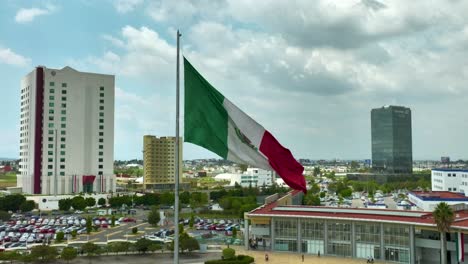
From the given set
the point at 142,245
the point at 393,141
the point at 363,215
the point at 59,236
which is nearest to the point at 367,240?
the point at 363,215

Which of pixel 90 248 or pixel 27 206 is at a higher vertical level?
pixel 27 206

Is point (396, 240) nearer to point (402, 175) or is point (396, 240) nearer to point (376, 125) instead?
point (402, 175)

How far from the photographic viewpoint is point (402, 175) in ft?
598

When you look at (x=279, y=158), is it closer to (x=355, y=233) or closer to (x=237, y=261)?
(x=237, y=261)

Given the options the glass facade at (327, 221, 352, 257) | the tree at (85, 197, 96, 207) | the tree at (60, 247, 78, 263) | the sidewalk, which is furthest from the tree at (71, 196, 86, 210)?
the glass facade at (327, 221, 352, 257)

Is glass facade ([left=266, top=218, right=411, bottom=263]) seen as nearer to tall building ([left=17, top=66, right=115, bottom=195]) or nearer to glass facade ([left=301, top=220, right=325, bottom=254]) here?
glass facade ([left=301, top=220, right=325, bottom=254])

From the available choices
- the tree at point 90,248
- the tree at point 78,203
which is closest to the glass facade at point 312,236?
the tree at point 90,248

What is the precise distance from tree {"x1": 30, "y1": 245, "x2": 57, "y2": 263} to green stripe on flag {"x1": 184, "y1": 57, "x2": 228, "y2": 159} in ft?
113

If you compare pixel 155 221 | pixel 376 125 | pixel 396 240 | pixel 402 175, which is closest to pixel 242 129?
pixel 396 240

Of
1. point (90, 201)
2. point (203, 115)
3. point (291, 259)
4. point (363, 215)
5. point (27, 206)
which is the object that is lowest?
point (291, 259)

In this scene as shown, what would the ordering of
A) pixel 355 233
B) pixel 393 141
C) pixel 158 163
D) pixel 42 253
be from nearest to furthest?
pixel 42 253 → pixel 355 233 → pixel 158 163 → pixel 393 141

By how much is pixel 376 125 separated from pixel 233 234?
495 ft

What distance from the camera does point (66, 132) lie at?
10356 cm

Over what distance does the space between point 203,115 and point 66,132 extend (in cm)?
9683
